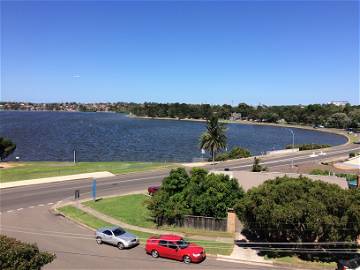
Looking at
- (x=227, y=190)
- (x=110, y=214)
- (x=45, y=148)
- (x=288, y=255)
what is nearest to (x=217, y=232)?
(x=227, y=190)

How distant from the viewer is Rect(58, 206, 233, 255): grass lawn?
2862cm

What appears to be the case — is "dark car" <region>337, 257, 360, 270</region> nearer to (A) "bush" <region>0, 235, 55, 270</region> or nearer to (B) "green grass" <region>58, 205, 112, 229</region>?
(A) "bush" <region>0, 235, 55, 270</region>

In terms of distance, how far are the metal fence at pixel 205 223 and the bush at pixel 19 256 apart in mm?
17831

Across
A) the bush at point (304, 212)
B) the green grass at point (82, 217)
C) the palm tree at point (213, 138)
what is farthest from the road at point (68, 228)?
the palm tree at point (213, 138)

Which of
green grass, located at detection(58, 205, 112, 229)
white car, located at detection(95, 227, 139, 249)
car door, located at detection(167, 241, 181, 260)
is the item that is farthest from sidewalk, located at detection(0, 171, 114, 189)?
car door, located at detection(167, 241, 181, 260)

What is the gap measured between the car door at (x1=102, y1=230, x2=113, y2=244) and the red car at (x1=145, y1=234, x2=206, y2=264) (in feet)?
9.64

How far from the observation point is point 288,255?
27562 millimetres

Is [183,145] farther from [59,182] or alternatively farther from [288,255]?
[288,255]

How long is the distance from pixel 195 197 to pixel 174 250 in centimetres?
842

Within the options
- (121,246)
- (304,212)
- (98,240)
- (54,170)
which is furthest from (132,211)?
(54,170)

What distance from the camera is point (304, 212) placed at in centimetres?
2639

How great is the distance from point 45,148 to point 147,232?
9430 centimetres

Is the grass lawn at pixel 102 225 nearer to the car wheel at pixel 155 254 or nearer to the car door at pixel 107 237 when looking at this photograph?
the car door at pixel 107 237

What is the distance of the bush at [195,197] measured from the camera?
33769 millimetres
